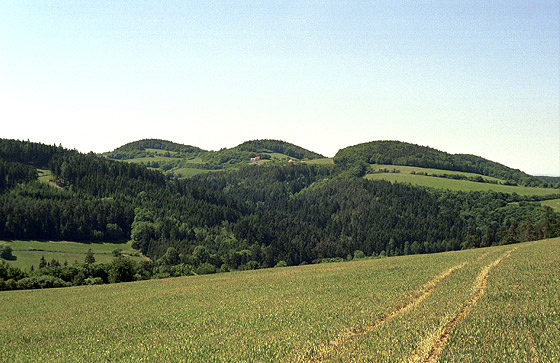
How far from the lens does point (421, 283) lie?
161ft

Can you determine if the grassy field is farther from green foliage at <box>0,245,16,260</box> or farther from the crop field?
the crop field

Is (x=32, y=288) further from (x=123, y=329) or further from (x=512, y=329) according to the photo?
(x=512, y=329)

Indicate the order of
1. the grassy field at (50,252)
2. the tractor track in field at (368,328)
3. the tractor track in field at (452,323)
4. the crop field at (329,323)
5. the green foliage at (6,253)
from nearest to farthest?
1. the tractor track in field at (452,323)
2. the crop field at (329,323)
3. the tractor track in field at (368,328)
4. the green foliage at (6,253)
5. the grassy field at (50,252)

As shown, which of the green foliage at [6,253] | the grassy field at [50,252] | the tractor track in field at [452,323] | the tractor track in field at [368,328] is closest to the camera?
the tractor track in field at [452,323]

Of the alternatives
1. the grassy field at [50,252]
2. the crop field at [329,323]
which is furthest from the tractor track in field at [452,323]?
the grassy field at [50,252]

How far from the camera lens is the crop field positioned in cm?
2492

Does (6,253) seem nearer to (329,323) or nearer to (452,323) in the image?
(329,323)

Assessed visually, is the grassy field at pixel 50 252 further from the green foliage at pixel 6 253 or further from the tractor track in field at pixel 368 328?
the tractor track in field at pixel 368 328

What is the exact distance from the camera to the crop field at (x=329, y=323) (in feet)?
81.8

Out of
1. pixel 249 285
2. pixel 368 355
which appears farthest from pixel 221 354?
pixel 249 285

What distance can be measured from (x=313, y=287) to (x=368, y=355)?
31313mm

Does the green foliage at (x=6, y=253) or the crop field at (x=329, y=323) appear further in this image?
the green foliage at (x=6, y=253)

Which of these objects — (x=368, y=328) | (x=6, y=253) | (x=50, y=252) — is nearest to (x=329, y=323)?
(x=368, y=328)

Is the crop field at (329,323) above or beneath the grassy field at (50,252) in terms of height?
above
